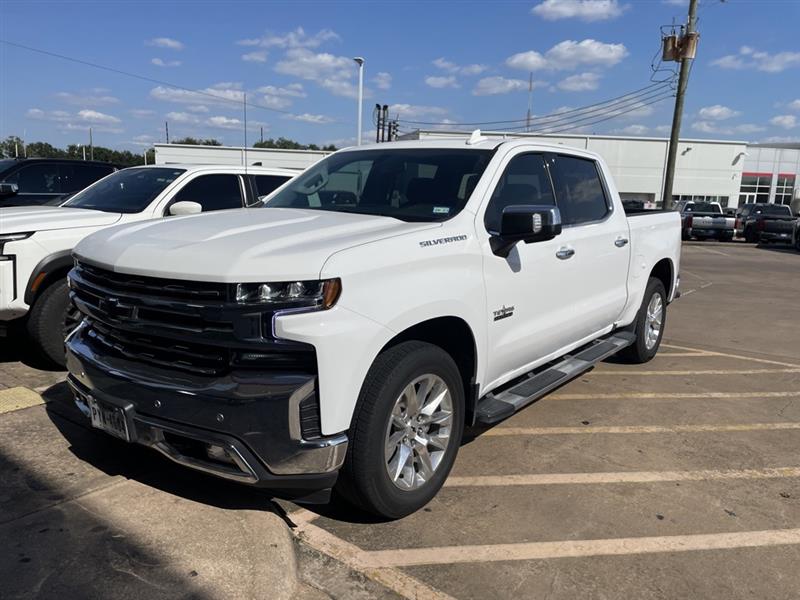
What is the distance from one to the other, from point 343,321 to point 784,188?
2369 inches

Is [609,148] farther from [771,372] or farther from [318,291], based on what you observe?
[318,291]

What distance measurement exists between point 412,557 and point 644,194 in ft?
145

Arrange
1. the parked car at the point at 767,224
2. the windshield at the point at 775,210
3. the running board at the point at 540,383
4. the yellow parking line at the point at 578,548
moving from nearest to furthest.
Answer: the yellow parking line at the point at 578,548 < the running board at the point at 540,383 < the parked car at the point at 767,224 < the windshield at the point at 775,210

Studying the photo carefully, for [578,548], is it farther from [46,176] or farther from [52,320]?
[46,176]

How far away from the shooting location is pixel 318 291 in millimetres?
2637

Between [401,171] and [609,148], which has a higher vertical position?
[609,148]

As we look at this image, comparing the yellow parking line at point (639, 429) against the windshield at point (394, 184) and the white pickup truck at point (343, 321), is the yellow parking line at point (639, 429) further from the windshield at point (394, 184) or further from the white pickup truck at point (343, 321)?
the windshield at point (394, 184)

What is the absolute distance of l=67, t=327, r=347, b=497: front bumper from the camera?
2568 millimetres

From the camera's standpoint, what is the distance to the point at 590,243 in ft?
15.3

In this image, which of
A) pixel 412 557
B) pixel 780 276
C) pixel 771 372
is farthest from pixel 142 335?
pixel 780 276

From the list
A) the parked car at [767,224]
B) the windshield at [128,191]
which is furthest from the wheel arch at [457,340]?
the parked car at [767,224]

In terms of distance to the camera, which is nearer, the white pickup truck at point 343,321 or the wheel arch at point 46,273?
the white pickup truck at point 343,321

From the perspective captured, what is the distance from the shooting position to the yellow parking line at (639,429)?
15.0ft

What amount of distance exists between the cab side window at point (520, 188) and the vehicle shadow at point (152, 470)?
6.64 ft
